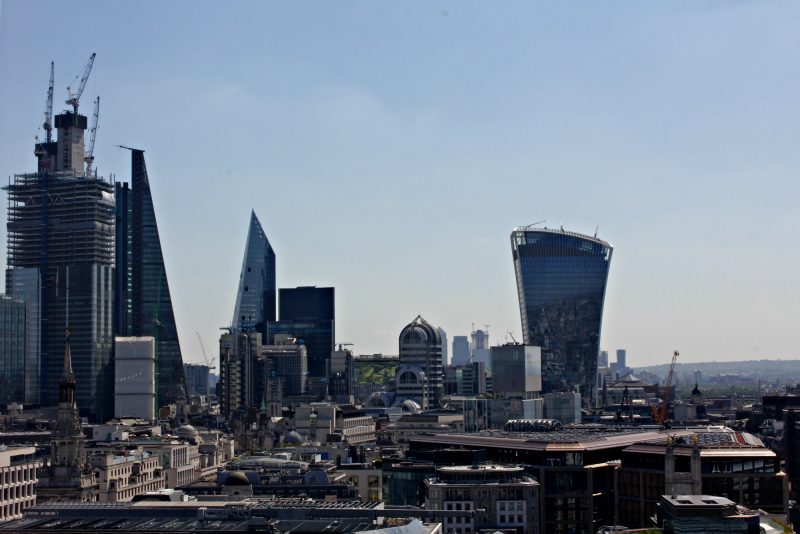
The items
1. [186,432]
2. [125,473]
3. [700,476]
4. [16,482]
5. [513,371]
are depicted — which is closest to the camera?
[16,482]

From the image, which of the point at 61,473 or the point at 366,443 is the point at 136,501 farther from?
the point at 366,443

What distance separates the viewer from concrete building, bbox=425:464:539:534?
92.4 metres

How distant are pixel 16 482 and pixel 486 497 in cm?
2955

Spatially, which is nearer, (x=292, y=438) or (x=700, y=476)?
(x=700, y=476)

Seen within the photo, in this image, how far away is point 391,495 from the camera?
355 feet

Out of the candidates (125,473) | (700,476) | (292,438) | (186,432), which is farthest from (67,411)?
(292,438)

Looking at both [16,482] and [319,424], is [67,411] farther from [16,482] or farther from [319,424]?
[319,424]

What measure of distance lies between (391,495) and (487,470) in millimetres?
14859

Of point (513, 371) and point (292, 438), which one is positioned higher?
point (513, 371)

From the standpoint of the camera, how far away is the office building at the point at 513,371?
611ft

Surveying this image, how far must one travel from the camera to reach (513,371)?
186500 mm

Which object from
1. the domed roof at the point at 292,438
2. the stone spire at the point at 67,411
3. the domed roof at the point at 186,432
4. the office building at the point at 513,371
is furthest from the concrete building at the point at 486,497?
the office building at the point at 513,371

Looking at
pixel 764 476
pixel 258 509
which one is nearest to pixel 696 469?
pixel 764 476

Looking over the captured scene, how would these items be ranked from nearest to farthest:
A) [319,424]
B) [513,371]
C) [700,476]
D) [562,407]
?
[700,476], [562,407], [513,371], [319,424]
